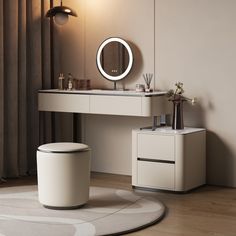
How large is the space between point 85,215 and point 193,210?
2.71 ft

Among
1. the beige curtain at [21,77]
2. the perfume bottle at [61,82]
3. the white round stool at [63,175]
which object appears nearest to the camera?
the white round stool at [63,175]

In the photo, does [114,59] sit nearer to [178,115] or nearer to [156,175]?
[178,115]

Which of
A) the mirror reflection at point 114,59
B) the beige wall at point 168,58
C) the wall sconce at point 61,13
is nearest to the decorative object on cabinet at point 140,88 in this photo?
the beige wall at point 168,58

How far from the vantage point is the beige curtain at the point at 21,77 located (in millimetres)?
5660

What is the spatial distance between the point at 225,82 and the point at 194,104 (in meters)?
0.35

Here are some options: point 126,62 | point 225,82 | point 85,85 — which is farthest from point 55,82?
point 225,82

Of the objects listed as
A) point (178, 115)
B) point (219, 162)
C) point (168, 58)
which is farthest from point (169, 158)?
point (168, 58)

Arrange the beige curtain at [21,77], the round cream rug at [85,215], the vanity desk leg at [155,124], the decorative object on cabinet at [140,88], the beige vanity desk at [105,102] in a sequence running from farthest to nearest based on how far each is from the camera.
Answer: the beige curtain at [21,77]
the decorative object on cabinet at [140,88]
the vanity desk leg at [155,124]
the beige vanity desk at [105,102]
the round cream rug at [85,215]

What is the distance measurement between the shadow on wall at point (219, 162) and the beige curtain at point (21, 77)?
1.64m

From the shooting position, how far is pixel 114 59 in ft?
19.1

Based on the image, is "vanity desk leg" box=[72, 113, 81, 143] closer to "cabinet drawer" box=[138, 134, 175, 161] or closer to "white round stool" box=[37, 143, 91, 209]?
"cabinet drawer" box=[138, 134, 175, 161]

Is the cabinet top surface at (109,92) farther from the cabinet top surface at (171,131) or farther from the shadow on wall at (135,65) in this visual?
the cabinet top surface at (171,131)

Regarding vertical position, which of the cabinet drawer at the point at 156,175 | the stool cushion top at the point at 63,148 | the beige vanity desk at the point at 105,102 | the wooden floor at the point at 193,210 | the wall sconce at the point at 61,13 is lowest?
the wooden floor at the point at 193,210

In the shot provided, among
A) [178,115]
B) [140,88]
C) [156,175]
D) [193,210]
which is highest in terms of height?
[140,88]
